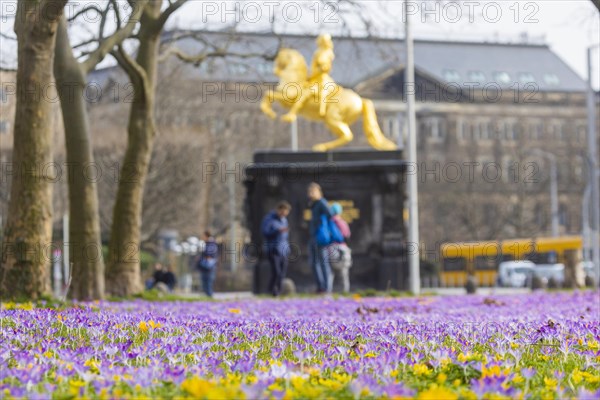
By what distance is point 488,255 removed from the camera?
2662 inches

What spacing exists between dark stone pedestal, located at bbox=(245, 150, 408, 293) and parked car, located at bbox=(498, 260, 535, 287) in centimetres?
3587

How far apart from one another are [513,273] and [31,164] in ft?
178

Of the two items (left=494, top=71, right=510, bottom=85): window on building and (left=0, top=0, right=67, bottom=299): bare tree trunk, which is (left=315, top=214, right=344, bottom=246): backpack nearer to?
(left=0, top=0, right=67, bottom=299): bare tree trunk

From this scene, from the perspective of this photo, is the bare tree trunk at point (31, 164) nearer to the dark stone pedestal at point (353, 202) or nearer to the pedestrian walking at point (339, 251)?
the pedestrian walking at point (339, 251)

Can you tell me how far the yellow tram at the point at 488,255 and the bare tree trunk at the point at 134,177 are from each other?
143 ft

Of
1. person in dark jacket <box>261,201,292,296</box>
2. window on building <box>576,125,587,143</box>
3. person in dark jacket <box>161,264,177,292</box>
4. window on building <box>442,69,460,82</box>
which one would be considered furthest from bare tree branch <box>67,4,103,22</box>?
window on building <box>442,69,460,82</box>

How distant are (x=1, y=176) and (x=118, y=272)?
23.5 m

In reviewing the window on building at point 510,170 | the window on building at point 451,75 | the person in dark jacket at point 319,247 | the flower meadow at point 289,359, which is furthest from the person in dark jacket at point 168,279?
the window on building at point 451,75

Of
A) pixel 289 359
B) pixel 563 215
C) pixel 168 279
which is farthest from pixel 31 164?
pixel 563 215

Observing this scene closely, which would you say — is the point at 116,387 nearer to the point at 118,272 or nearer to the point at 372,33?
the point at 118,272

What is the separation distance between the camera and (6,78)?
41375 millimetres

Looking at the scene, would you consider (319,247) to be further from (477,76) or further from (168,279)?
(477,76)

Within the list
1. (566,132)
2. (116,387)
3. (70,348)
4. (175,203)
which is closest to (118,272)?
(70,348)

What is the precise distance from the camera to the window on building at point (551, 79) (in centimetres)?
11026
